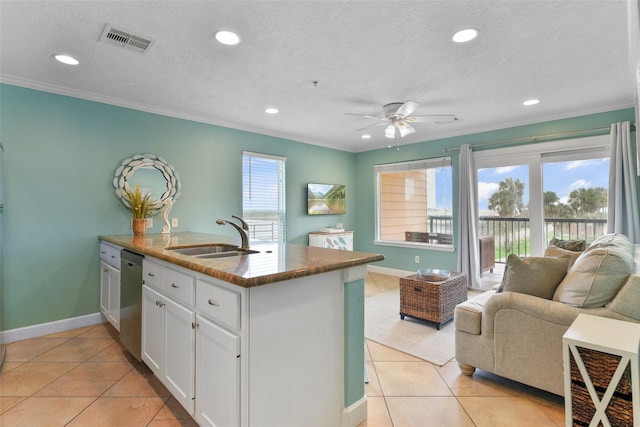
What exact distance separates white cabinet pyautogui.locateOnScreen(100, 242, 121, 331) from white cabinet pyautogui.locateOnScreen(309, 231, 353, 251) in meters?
2.89

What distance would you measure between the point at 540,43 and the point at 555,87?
1077mm

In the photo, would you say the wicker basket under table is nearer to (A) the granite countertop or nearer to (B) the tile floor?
(B) the tile floor

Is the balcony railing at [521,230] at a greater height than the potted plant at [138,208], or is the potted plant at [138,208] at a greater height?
the potted plant at [138,208]

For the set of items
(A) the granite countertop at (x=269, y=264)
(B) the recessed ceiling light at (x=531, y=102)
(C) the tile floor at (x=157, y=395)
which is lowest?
(C) the tile floor at (x=157, y=395)

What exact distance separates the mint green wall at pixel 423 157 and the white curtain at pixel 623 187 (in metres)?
0.27

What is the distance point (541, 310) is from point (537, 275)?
243 mm

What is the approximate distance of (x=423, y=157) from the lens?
5207mm

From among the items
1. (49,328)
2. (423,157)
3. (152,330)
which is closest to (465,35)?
(152,330)

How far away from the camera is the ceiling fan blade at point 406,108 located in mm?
3130

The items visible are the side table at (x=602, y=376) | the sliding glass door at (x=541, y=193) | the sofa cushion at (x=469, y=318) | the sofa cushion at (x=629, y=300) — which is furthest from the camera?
the sliding glass door at (x=541, y=193)

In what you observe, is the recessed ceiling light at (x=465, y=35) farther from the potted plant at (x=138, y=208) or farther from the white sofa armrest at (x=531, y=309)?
the potted plant at (x=138, y=208)

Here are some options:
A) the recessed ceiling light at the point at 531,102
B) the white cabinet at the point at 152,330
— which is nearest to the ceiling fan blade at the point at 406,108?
the recessed ceiling light at the point at 531,102

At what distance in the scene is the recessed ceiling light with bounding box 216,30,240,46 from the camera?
212 cm

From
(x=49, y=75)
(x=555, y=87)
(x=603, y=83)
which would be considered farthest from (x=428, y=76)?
(x=49, y=75)
